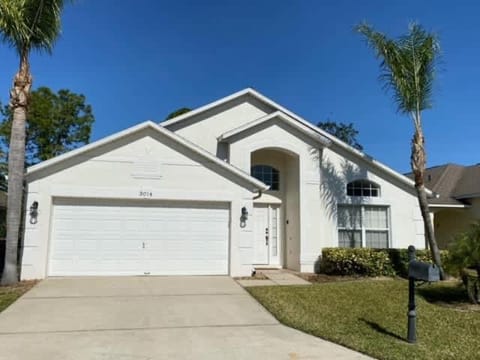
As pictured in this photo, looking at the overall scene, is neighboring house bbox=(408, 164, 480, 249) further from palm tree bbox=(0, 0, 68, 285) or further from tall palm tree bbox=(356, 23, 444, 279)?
palm tree bbox=(0, 0, 68, 285)

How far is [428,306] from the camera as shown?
918 cm

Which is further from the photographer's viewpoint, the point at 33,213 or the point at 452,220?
the point at 452,220

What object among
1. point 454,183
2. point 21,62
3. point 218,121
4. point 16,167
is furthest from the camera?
point 454,183

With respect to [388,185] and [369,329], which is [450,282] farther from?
[369,329]

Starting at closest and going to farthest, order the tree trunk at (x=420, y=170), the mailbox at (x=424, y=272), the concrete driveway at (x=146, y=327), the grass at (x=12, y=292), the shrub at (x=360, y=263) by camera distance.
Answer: the concrete driveway at (x=146, y=327) < the mailbox at (x=424, y=272) < the grass at (x=12, y=292) < the tree trunk at (x=420, y=170) < the shrub at (x=360, y=263)

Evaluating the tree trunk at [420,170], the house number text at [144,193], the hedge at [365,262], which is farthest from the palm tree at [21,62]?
the tree trunk at [420,170]

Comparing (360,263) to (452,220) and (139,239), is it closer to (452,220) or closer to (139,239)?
(139,239)

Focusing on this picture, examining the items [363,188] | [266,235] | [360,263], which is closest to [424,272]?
[360,263]

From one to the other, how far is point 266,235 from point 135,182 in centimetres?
561

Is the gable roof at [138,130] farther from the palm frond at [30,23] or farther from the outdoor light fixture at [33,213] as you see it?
the palm frond at [30,23]

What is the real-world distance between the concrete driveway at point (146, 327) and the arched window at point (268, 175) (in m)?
6.18

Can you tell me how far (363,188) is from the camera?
52.5ft

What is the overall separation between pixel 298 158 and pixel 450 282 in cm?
637

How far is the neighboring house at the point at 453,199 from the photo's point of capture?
60.8 ft
